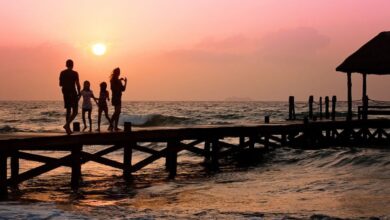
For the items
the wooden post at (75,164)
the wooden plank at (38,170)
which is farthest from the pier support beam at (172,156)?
the wooden plank at (38,170)

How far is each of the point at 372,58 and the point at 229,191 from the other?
13.2 m

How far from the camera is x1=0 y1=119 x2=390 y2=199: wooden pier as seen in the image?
43.9 ft

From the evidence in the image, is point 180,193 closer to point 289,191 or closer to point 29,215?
point 289,191

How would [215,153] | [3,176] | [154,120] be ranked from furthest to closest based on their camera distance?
[154,120] < [215,153] < [3,176]

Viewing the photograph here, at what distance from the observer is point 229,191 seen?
13.9 metres

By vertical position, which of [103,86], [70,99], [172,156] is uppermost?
[103,86]

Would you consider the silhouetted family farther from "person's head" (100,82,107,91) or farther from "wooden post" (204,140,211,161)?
"wooden post" (204,140,211,161)

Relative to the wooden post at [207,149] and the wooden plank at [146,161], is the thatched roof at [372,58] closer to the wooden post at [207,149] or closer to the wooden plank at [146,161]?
the wooden post at [207,149]

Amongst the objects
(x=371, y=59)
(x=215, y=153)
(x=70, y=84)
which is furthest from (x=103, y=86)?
(x=371, y=59)

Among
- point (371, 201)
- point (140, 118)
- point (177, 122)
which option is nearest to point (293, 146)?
point (371, 201)

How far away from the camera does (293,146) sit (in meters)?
24.3

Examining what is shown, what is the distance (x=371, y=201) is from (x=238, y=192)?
125 inches

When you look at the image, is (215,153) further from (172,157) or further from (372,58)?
(372,58)

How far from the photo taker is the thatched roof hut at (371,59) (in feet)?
78.7
